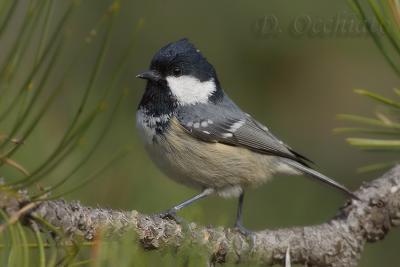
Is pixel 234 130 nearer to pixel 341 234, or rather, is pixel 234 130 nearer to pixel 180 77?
pixel 180 77

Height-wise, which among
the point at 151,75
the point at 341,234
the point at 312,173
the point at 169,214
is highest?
the point at 151,75

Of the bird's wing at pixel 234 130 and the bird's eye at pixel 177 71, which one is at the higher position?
the bird's eye at pixel 177 71

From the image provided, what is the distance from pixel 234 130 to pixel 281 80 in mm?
298

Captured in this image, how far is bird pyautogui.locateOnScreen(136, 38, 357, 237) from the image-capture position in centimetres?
234

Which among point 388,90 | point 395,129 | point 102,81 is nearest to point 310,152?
point 388,90

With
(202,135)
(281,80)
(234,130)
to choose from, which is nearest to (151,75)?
(202,135)

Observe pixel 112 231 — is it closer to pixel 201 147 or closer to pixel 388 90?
pixel 201 147

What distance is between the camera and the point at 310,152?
2775 mm

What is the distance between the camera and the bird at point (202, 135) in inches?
92.0

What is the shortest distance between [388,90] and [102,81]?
50.6 inches

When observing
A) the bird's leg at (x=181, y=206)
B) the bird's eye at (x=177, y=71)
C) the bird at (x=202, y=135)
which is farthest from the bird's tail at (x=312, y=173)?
the bird's eye at (x=177, y=71)

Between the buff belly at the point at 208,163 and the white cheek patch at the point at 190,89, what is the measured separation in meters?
0.14

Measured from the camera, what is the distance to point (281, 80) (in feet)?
8.50

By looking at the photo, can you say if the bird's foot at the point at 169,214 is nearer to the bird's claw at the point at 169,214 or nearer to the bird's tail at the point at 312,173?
the bird's claw at the point at 169,214
